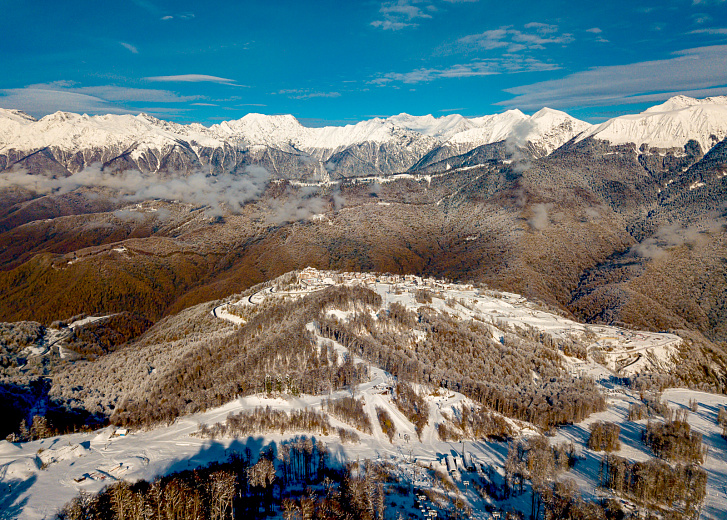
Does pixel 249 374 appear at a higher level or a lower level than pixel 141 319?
higher

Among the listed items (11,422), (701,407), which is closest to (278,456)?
(11,422)

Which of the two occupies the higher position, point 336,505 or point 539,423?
point 336,505

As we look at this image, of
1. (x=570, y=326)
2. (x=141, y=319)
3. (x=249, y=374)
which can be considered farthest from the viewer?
(x=141, y=319)

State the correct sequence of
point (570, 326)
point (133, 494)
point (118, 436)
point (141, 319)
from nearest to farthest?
point (133, 494), point (118, 436), point (570, 326), point (141, 319)

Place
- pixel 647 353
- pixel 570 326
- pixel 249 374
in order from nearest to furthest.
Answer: pixel 249 374
pixel 647 353
pixel 570 326

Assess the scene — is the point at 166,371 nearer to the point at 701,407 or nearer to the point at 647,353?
the point at 701,407

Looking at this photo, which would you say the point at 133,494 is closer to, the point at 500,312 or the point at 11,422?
the point at 11,422

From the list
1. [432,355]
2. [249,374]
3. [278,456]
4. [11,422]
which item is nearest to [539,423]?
[432,355]

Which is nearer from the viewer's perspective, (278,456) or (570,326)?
(278,456)

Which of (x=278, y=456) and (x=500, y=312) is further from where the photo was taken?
(x=500, y=312)
